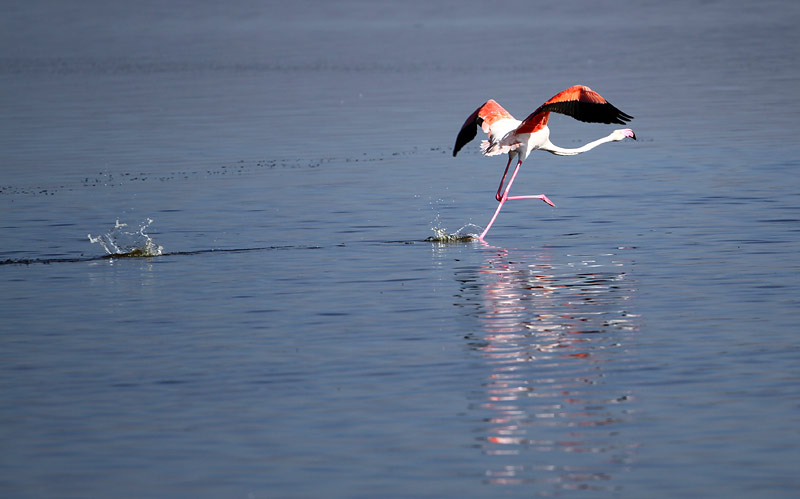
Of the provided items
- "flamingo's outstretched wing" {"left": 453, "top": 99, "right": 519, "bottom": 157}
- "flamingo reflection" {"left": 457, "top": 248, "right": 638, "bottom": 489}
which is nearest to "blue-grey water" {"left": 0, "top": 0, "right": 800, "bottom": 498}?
"flamingo reflection" {"left": 457, "top": 248, "right": 638, "bottom": 489}

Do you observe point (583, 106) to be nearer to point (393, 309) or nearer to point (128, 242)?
point (393, 309)

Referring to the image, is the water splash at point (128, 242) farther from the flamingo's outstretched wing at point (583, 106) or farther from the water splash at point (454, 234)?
the flamingo's outstretched wing at point (583, 106)

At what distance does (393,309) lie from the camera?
12211 millimetres

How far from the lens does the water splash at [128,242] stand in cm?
1556

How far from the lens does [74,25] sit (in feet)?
316

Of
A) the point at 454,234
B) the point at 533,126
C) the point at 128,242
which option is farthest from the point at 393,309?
the point at 128,242

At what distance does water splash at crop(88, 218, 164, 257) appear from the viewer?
15.6 m

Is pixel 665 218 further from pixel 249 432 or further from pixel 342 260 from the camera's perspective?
pixel 249 432

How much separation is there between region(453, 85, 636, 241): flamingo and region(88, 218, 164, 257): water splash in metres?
3.68

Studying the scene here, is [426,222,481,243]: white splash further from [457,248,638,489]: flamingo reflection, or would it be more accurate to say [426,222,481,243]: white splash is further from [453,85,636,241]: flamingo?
[457,248,638,489]: flamingo reflection

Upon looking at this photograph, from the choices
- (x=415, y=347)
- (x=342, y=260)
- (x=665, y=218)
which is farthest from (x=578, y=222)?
(x=415, y=347)

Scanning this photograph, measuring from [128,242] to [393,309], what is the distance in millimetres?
5264

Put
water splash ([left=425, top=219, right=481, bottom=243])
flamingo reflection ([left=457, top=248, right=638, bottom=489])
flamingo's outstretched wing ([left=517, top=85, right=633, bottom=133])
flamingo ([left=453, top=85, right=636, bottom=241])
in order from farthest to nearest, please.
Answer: water splash ([left=425, top=219, right=481, bottom=243]) → flamingo ([left=453, top=85, right=636, bottom=241]) → flamingo's outstretched wing ([left=517, top=85, right=633, bottom=133]) → flamingo reflection ([left=457, top=248, right=638, bottom=489])

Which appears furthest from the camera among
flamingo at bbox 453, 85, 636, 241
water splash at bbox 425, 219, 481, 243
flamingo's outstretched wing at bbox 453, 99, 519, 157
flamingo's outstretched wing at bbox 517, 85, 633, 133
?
flamingo's outstretched wing at bbox 453, 99, 519, 157
